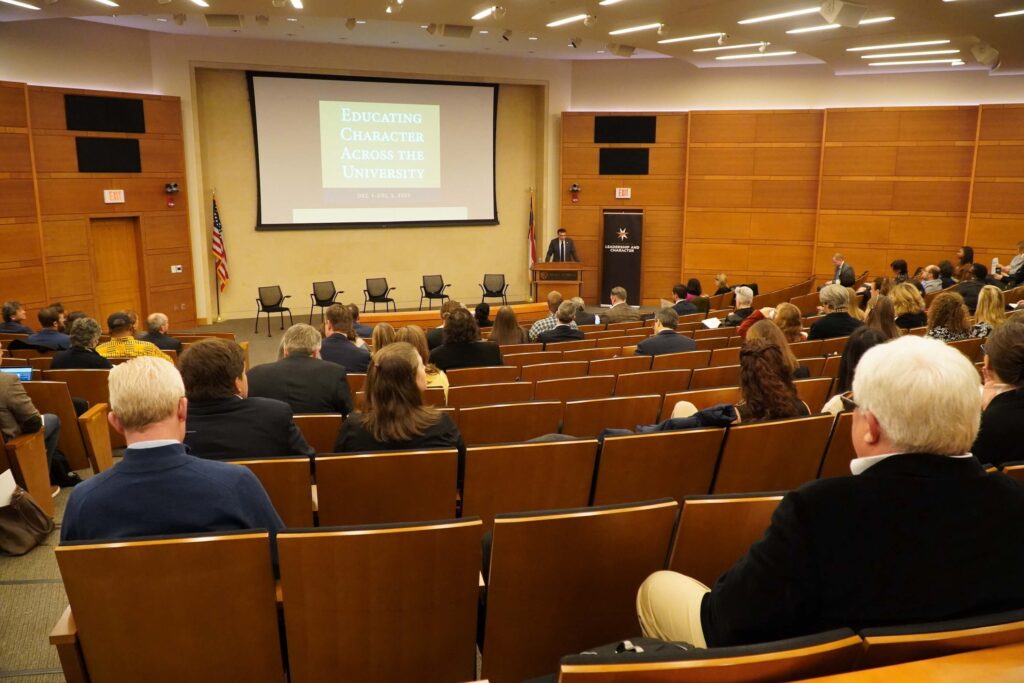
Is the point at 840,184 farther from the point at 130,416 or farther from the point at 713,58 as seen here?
the point at 130,416

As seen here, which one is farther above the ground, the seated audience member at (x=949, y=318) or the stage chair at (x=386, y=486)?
the seated audience member at (x=949, y=318)

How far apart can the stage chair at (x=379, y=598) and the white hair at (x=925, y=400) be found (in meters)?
1.03

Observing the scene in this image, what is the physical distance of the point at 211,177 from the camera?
13.1 meters

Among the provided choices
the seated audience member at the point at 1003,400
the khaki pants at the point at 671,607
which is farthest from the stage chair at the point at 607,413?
the khaki pants at the point at 671,607

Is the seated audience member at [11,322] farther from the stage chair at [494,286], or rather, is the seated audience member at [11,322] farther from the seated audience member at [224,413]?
the stage chair at [494,286]

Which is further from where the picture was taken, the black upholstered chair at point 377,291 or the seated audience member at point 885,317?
the black upholstered chair at point 377,291

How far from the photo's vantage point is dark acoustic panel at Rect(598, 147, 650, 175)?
14.9 m

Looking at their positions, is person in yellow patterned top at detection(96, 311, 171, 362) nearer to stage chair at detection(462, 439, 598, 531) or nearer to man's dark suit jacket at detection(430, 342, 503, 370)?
man's dark suit jacket at detection(430, 342, 503, 370)

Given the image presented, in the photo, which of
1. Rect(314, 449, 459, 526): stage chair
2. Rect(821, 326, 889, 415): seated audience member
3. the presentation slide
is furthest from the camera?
the presentation slide

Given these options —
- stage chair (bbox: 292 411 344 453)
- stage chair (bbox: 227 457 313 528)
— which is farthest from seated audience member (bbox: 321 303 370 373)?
stage chair (bbox: 227 457 313 528)

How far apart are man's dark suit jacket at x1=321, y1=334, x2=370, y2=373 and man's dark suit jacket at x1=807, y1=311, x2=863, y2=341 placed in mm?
3924

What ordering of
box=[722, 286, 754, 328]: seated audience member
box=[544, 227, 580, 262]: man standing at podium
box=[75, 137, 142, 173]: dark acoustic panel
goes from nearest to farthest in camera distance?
box=[722, 286, 754, 328]: seated audience member → box=[75, 137, 142, 173]: dark acoustic panel → box=[544, 227, 580, 262]: man standing at podium

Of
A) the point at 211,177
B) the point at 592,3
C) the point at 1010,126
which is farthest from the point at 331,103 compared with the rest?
the point at 1010,126

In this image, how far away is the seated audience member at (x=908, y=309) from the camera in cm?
670
